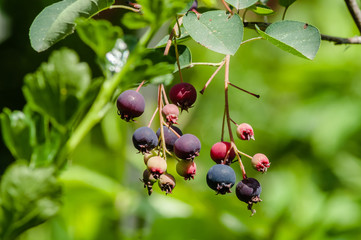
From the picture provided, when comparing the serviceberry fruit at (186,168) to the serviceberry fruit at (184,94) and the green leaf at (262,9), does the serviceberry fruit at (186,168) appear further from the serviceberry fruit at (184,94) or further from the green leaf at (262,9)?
the green leaf at (262,9)

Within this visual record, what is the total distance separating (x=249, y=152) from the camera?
184 centimetres

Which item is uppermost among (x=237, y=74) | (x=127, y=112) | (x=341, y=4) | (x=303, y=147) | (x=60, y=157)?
(x=60, y=157)

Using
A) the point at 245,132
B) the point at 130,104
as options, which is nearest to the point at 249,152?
the point at 245,132

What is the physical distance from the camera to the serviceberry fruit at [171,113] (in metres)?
0.52

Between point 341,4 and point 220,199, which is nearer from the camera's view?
point 220,199

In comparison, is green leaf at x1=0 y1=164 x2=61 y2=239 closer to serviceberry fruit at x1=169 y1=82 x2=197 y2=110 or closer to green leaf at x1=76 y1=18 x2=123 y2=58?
→ green leaf at x1=76 y1=18 x2=123 y2=58

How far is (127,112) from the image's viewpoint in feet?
1.65

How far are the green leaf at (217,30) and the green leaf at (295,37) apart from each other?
1.2 inches

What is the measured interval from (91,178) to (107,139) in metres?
0.26

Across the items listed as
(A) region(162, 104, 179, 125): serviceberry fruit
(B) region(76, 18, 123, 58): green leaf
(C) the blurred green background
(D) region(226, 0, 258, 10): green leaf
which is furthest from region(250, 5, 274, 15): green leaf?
(C) the blurred green background

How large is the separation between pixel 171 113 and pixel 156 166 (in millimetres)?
63

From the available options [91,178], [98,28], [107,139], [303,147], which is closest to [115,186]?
[91,178]

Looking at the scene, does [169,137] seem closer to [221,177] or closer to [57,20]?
[221,177]

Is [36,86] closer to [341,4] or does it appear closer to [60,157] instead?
[60,157]
